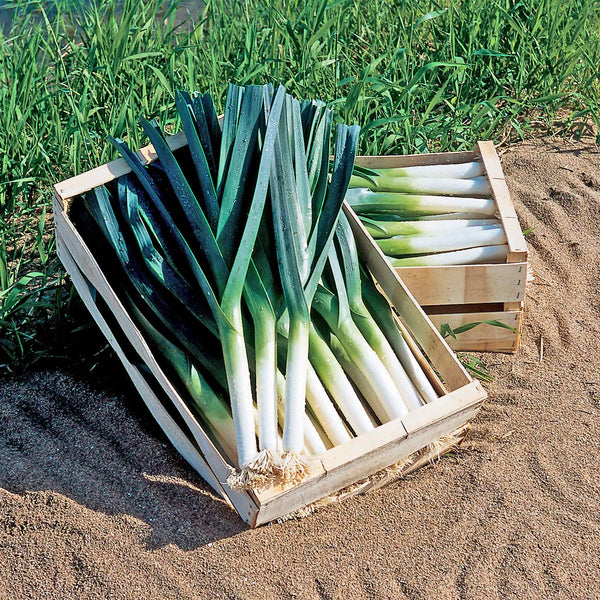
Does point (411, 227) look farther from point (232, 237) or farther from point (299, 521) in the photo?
point (299, 521)

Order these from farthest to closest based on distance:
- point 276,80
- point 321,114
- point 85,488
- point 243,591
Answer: point 276,80 → point 321,114 → point 85,488 → point 243,591

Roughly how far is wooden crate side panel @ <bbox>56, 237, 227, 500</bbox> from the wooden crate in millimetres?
934

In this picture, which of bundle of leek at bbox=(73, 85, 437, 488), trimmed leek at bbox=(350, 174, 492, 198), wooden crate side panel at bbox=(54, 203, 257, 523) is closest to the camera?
wooden crate side panel at bbox=(54, 203, 257, 523)

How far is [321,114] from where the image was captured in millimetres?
2807

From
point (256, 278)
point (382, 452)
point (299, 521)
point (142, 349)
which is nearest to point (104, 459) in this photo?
point (142, 349)

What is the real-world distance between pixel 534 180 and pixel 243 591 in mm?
2380

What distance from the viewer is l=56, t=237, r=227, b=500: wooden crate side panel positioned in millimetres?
2416

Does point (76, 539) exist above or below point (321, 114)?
below

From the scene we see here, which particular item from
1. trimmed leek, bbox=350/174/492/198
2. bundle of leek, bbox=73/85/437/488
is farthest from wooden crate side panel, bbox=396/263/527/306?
trimmed leek, bbox=350/174/492/198

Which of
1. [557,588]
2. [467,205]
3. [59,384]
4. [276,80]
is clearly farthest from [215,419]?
[276,80]

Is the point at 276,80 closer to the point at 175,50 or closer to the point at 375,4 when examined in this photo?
the point at 175,50

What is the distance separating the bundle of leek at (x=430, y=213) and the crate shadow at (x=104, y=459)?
3.39ft

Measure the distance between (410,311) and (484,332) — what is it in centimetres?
50

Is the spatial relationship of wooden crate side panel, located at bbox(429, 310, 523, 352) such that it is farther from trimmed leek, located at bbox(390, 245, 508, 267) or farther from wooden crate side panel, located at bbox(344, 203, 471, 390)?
wooden crate side panel, located at bbox(344, 203, 471, 390)
